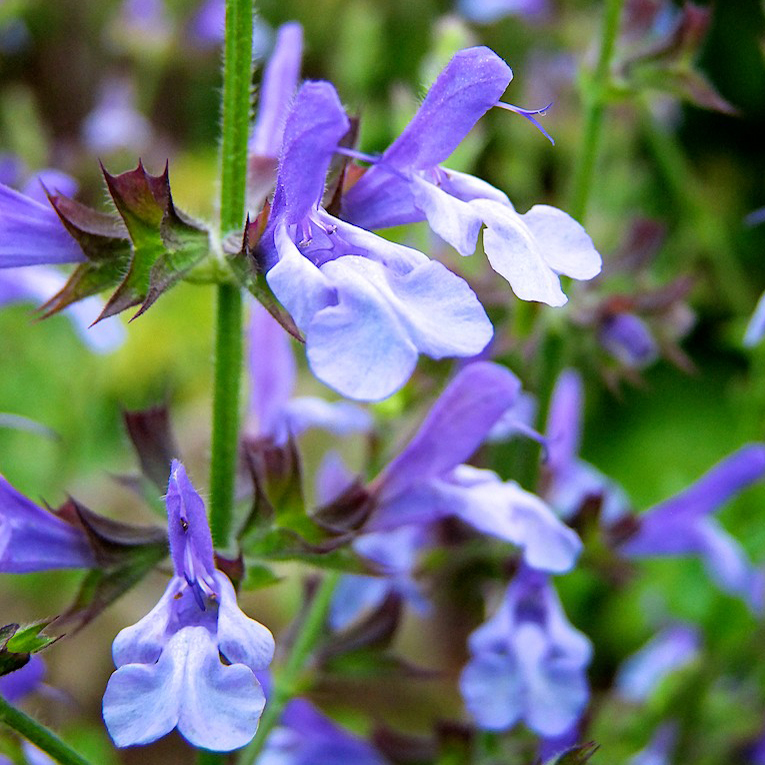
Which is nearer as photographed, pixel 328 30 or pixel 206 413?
pixel 206 413

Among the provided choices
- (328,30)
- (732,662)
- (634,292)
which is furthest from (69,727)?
(328,30)

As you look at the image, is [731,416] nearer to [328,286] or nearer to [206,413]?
[206,413]

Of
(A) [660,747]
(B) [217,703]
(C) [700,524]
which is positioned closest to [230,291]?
(B) [217,703]

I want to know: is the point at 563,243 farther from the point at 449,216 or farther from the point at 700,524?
the point at 700,524

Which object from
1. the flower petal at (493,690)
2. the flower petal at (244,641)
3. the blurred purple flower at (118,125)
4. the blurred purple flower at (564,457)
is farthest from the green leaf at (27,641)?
the blurred purple flower at (118,125)

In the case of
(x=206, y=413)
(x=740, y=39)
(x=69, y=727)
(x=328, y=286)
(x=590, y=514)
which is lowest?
(x=206, y=413)

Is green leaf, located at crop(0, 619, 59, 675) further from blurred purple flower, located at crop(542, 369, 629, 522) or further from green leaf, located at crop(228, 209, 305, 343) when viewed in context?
blurred purple flower, located at crop(542, 369, 629, 522)
